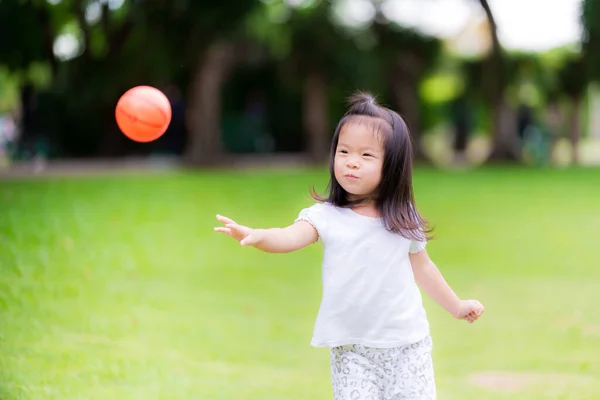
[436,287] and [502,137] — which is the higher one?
[436,287]

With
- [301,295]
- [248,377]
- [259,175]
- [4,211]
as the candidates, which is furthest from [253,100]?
[248,377]

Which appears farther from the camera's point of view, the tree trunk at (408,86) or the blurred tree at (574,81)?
the blurred tree at (574,81)

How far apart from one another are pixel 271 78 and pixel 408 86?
3810mm

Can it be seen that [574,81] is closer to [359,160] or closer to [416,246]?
[416,246]

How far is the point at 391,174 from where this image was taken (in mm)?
3012

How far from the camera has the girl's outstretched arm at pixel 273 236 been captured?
2.82 meters

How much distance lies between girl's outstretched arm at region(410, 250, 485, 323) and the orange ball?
1.40 metres

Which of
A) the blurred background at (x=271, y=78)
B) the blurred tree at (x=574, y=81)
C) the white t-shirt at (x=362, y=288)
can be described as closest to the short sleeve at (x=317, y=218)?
the white t-shirt at (x=362, y=288)

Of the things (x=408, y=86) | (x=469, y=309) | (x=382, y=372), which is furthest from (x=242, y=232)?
(x=408, y=86)

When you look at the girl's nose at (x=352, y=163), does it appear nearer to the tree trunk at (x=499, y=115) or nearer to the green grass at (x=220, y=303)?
the green grass at (x=220, y=303)

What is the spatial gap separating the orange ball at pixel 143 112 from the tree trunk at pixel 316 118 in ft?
64.3

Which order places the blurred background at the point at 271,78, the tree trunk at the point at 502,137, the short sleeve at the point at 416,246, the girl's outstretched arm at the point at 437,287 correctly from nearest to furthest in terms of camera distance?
the short sleeve at the point at 416,246
the girl's outstretched arm at the point at 437,287
the blurred background at the point at 271,78
the tree trunk at the point at 502,137

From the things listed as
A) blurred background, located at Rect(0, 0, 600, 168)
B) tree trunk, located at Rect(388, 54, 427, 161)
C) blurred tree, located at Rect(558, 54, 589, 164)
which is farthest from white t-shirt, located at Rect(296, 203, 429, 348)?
blurred tree, located at Rect(558, 54, 589, 164)

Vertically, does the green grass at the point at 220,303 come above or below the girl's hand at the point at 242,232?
below
